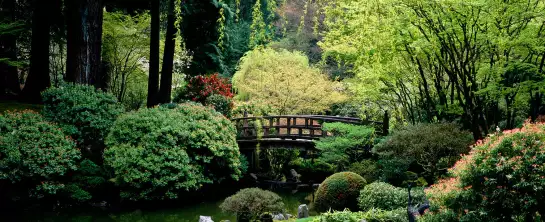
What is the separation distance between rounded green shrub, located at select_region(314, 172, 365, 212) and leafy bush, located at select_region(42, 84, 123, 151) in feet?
21.7

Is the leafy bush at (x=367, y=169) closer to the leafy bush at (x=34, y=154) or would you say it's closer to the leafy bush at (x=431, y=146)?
the leafy bush at (x=431, y=146)

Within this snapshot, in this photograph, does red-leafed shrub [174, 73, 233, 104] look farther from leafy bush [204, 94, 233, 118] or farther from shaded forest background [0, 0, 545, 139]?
shaded forest background [0, 0, 545, 139]

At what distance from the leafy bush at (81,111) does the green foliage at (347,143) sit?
6420 mm

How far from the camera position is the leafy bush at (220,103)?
58.4ft

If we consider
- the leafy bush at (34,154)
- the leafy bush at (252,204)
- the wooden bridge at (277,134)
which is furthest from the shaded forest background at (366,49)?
the leafy bush at (252,204)

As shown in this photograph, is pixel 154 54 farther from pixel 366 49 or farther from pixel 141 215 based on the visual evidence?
pixel 366 49

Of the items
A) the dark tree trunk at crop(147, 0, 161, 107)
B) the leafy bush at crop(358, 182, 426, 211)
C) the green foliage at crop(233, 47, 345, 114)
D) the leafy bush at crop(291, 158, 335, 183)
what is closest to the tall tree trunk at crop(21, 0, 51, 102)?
the dark tree trunk at crop(147, 0, 161, 107)

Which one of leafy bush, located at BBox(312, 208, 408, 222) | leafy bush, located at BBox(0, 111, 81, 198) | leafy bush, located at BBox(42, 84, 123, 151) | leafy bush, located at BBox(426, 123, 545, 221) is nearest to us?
leafy bush, located at BBox(426, 123, 545, 221)

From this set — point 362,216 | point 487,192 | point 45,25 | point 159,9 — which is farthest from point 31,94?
point 487,192

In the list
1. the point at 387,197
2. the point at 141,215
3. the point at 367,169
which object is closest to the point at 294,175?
the point at 367,169

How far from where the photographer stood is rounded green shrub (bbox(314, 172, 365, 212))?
→ 39.2ft

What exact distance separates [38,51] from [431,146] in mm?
12841

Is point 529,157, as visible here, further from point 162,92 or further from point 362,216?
point 162,92

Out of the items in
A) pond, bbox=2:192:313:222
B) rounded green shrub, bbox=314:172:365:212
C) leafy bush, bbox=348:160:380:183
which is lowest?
pond, bbox=2:192:313:222
